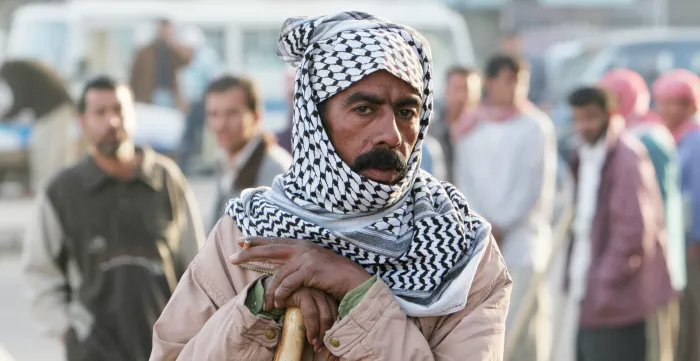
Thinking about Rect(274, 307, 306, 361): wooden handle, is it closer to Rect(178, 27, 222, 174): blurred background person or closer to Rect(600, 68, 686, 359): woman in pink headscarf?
Rect(600, 68, 686, 359): woman in pink headscarf

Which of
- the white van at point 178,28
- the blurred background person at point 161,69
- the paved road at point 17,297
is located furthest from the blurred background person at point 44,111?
the white van at point 178,28

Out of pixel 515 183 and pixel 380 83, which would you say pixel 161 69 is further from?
pixel 380 83

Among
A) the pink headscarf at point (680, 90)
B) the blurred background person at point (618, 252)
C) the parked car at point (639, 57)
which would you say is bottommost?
the parked car at point (639, 57)

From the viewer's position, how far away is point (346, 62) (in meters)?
2.83

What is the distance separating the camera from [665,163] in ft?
24.0

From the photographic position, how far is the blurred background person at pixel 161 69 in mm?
16672

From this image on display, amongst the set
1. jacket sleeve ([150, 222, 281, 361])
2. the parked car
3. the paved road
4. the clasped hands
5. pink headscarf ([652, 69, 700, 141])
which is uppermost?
the clasped hands

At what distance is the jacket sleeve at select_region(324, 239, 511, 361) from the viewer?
2732 millimetres

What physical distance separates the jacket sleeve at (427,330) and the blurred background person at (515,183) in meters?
4.47

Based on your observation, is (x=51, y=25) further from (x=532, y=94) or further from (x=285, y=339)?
(x=285, y=339)

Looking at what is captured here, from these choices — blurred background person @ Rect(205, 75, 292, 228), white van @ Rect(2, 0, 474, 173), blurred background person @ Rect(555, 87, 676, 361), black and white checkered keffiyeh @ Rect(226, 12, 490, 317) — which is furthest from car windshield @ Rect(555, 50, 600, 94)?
black and white checkered keffiyeh @ Rect(226, 12, 490, 317)

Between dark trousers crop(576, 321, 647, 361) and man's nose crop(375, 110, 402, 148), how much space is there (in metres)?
3.95

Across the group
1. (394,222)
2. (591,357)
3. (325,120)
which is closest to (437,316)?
(394,222)

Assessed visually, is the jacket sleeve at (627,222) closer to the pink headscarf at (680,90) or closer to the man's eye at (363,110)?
the pink headscarf at (680,90)
